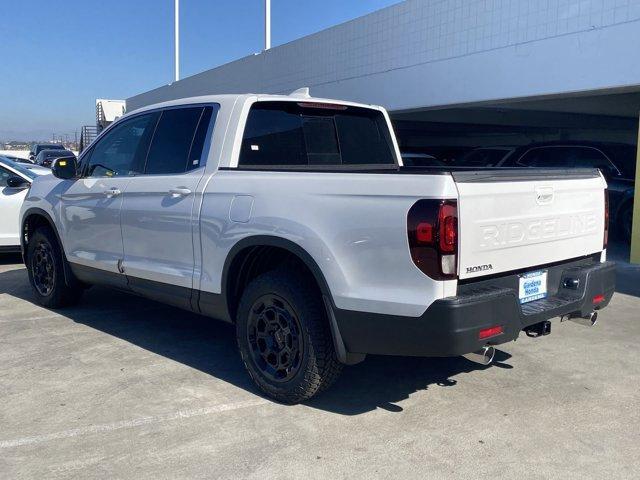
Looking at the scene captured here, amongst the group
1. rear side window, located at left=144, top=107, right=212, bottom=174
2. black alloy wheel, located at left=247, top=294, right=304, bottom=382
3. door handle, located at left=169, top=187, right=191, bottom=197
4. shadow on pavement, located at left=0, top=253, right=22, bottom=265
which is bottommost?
shadow on pavement, located at left=0, top=253, right=22, bottom=265

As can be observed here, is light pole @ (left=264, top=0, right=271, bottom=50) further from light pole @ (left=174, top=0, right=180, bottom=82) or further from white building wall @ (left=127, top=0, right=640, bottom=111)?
light pole @ (left=174, top=0, right=180, bottom=82)

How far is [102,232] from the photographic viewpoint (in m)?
5.39

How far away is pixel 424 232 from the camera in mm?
3238

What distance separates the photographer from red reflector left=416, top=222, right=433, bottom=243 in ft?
10.6

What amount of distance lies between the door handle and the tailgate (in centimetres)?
204

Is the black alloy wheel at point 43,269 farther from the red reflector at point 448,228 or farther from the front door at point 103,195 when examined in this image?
the red reflector at point 448,228

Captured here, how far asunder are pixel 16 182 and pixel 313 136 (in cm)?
569

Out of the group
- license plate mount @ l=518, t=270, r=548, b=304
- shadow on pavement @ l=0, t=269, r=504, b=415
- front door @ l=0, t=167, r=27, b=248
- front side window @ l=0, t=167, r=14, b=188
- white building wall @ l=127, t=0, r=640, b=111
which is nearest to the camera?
license plate mount @ l=518, t=270, r=548, b=304

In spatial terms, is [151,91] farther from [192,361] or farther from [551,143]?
[192,361]

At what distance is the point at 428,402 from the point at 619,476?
122cm

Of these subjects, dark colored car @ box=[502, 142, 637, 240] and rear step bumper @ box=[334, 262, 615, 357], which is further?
dark colored car @ box=[502, 142, 637, 240]

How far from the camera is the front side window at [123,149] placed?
5.23 metres

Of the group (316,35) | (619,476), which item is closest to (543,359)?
(619,476)

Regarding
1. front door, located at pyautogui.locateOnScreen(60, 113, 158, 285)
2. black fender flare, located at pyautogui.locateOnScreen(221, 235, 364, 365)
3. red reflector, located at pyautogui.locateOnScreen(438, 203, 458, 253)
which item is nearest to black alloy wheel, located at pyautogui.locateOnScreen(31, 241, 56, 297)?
front door, located at pyautogui.locateOnScreen(60, 113, 158, 285)
